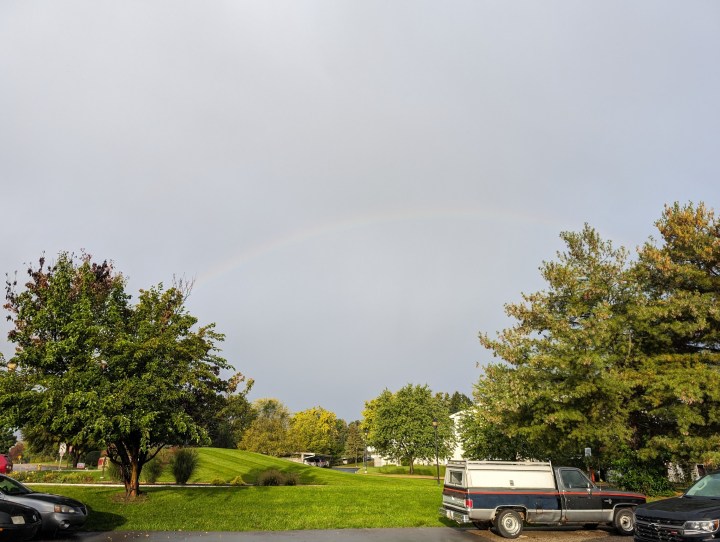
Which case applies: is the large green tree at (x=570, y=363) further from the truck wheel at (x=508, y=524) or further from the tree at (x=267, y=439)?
the tree at (x=267, y=439)

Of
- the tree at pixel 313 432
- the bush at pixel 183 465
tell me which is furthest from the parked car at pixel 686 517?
the tree at pixel 313 432

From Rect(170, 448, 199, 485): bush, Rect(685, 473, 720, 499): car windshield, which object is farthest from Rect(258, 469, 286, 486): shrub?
Rect(685, 473, 720, 499): car windshield

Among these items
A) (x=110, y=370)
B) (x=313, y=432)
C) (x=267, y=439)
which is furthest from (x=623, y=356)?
(x=313, y=432)

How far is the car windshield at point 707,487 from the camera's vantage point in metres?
10.3

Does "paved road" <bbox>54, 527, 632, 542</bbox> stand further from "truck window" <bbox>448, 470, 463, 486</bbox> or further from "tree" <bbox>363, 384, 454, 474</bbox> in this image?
"tree" <bbox>363, 384, 454, 474</bbox>

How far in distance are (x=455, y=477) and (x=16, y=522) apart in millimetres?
11479

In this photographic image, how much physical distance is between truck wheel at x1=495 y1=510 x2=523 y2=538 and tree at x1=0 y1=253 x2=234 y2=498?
10.7 meters

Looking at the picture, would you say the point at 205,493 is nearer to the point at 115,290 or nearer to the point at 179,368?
the point at 179,368

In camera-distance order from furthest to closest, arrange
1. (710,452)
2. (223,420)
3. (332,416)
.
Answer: (332,416) < (223,420) < (710,452)

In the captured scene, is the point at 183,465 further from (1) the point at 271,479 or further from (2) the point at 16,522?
(2) the point at 16,522

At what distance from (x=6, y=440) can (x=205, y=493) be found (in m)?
82.1

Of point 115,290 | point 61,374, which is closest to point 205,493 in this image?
point 61,374

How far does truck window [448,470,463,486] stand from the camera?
15.0 m

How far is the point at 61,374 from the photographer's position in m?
17.7
